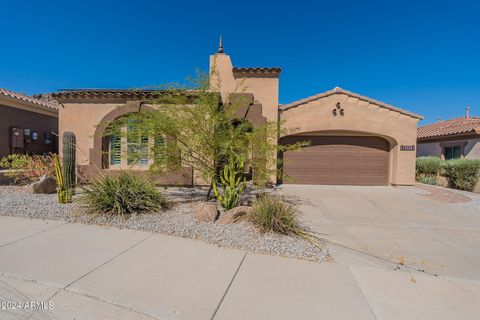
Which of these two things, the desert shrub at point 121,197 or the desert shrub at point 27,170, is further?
the desert shrub at point 27,170

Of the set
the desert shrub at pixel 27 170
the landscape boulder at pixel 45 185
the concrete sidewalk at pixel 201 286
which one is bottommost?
the concrete sidewalk at pixel 201 286

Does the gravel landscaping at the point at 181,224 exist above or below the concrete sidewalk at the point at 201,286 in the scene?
above

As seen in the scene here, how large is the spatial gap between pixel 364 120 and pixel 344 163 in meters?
2.38

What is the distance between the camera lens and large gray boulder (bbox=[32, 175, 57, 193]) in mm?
7726

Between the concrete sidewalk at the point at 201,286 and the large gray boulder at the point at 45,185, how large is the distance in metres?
4.42

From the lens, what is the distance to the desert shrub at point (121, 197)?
556cm

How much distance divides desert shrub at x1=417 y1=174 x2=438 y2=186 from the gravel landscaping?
12.6m

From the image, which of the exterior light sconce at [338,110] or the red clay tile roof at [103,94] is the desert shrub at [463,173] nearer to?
the exterior light sconce at [338,110]

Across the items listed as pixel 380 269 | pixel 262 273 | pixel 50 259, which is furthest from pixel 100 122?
pixel 380 269

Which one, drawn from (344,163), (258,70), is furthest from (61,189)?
(344,163)

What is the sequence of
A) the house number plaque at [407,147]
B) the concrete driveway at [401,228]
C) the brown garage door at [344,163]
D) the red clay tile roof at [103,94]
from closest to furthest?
the concrete driveway at [401,228]
the red clay tile roof at [103,94]
the house number plaque at [407,147]
the brown garage door at [344,163]

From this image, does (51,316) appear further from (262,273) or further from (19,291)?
(262,273)

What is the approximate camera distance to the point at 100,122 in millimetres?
10164

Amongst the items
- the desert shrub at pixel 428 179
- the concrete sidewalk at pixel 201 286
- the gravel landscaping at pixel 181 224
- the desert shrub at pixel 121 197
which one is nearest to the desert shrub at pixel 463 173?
the desert shrub at pixel 428 179
